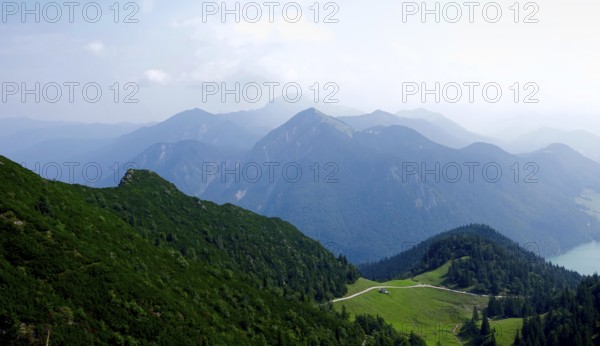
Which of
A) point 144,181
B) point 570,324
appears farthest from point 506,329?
point 144,181

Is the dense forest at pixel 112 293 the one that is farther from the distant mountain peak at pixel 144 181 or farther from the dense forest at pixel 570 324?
the distant mountain peak at pixel 144 181

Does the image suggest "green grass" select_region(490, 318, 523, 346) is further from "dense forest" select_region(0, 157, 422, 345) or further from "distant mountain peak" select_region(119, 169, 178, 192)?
"distant mountain peak" select_region(119, 169, 178, 192)

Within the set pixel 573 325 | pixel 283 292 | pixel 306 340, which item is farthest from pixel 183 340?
pixel 573 325

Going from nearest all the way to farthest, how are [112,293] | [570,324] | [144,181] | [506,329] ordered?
[112,293] < [570,324] < [506,329] < [144,181]

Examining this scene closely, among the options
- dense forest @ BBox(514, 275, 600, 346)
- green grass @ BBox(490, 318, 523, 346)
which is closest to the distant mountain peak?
green grass @ BBox(490, 318, 523, 346)

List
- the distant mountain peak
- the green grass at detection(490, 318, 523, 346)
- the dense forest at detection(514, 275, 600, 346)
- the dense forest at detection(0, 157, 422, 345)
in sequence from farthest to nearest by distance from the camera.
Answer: the distant mountain peak → the green grass at detection(490, 318, 523, 346) → the dense forest at detection(514, 275, 600, 346) → the dense forest at detection(0, 157, 422, 345)

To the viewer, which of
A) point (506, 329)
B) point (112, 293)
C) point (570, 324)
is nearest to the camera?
point (112, 293)

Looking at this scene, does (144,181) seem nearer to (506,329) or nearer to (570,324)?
(506,329)

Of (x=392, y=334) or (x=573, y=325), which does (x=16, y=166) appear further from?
(x=573, y=325)
